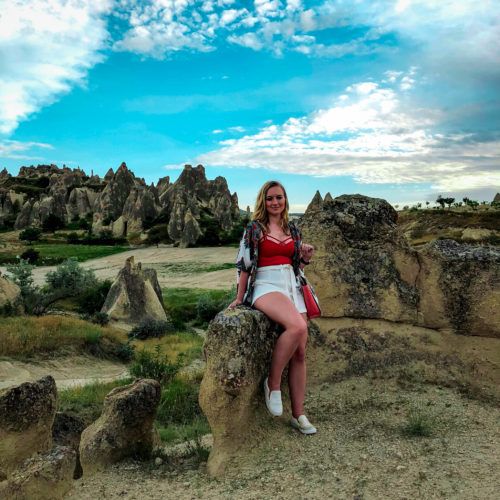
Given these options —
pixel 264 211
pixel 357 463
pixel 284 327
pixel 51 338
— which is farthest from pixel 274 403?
pixel 51 338

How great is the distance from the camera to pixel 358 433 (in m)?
3.70

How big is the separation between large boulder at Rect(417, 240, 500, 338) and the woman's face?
6.65 ft

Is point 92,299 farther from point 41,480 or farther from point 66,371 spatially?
point 41,480

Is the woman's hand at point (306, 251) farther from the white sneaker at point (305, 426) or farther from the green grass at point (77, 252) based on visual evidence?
the green grass at point (77, 252)

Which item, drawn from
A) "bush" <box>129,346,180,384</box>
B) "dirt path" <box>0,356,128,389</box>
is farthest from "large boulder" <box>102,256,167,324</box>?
"bush" <box>129,346,180,384</box>

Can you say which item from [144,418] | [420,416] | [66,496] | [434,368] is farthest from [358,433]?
[66,496]

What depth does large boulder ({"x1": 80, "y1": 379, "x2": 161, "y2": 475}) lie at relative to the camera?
388cm

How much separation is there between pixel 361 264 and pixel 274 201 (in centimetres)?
168

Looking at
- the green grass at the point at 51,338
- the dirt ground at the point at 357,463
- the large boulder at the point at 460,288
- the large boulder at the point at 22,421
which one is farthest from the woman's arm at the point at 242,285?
the green grass at the point at 51,338

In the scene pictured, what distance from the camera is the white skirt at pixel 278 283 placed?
381 cm

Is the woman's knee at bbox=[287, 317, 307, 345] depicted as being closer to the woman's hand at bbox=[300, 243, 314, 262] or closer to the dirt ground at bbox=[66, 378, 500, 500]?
the woman's hand at bbox=[300, 243, 314, 262]

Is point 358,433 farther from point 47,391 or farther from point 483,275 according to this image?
point 47,391

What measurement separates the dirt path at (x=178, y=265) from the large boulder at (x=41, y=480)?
23.1 meters

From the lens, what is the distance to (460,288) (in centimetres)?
471
